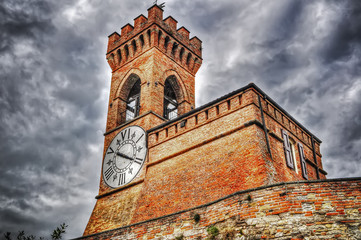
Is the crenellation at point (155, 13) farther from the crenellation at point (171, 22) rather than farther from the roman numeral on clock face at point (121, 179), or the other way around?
the roman numeral on clock face at point (121, 179)

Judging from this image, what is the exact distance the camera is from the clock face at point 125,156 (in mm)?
16984

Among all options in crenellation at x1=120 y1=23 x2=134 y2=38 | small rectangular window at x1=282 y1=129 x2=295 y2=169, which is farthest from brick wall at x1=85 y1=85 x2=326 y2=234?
crenellation at x1=120 y1=23 x2=134 y2=38

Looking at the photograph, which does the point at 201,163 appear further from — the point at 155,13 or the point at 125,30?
the point at 125,30

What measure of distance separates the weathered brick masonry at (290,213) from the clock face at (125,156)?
734 cm

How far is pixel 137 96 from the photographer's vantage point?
66.8ft

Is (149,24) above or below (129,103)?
above

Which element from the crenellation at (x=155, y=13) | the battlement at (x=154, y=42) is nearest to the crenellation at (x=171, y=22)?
the battlement at (x=154, y=42)

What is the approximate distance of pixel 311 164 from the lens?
16391 millimetres

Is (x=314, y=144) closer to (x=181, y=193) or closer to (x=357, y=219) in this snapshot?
(x=181, y=193)

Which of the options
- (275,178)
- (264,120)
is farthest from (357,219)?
(264,120)

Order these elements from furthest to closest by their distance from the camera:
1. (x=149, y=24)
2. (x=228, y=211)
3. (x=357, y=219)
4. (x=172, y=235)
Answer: (x=149, y=24) → (x=172, y=235) → (x=228, y=211) → (x=357, y=219)

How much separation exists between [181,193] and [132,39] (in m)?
10.4

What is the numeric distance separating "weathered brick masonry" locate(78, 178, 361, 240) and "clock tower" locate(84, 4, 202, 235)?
259 inches

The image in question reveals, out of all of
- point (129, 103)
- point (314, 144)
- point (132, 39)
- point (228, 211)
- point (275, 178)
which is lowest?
point (228, 211)
